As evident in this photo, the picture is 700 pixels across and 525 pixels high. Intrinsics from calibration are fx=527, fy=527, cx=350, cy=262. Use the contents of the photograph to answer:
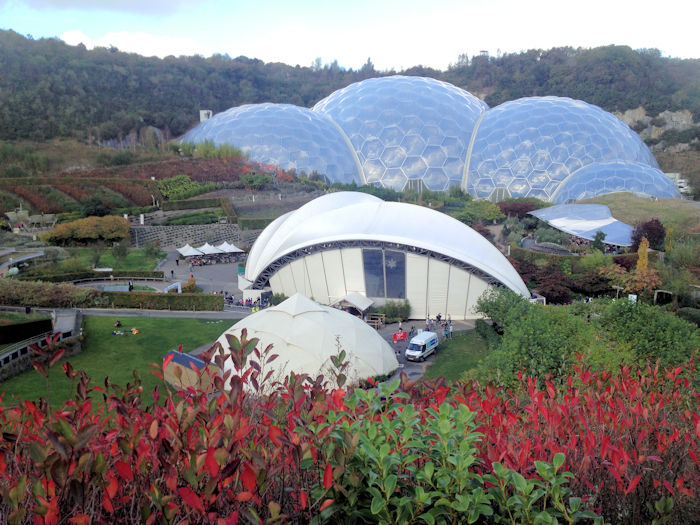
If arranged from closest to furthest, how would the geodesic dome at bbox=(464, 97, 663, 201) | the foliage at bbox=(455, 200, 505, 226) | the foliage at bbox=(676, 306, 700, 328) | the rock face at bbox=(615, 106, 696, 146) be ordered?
the foliage at bbox=(676, 306, 700, 328) < the foliage at bbox=(455, 200, 505, 226) < the geodesic dome at bbox=(464, 97, 663, 201) < the rock face at bbox=(615, 106, 696, 146)

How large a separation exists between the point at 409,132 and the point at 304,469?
1913 inches

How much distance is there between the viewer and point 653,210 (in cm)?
3703

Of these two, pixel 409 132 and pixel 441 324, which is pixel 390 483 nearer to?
pixel 441 324

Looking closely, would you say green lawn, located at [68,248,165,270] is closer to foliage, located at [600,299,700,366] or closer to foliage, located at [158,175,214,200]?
foliage, located at [158,175,214,200]

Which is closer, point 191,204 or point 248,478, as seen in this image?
point 248,478

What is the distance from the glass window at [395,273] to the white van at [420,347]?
5069 mm

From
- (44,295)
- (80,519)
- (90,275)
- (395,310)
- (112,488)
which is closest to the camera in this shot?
(80,519)

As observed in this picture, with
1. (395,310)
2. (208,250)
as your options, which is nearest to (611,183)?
(395,310)

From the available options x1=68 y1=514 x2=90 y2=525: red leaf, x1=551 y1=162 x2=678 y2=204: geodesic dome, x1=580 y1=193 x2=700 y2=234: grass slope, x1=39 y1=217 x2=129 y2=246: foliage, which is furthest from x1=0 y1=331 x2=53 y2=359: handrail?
x1=551 y1=162 x2=678 y2=204: geodesic dome

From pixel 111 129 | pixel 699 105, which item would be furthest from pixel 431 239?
pixel 699 105

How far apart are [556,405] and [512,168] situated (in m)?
45.8

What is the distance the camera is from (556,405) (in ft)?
15.3

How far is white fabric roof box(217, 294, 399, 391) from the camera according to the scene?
14922mm

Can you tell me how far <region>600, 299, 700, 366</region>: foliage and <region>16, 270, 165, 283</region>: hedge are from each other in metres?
22.3
